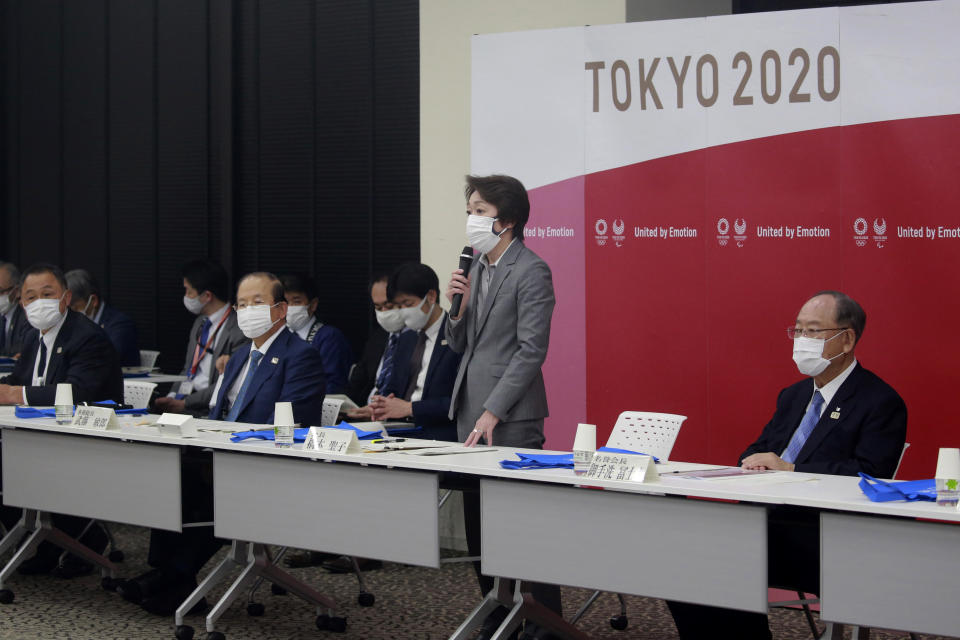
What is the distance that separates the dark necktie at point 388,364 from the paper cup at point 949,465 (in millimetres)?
3137

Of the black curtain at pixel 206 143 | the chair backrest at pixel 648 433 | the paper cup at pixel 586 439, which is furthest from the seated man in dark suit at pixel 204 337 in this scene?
the paper cup at pixel 586 439

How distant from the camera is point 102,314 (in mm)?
7266

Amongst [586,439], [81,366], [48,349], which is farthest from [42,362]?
[586,439]

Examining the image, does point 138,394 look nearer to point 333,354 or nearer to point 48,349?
point 48,349

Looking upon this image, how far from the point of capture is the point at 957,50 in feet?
14.7

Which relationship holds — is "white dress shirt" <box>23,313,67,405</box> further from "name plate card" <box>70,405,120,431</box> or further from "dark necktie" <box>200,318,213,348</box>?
"dark necktie" <box>200,318,213,348</box>

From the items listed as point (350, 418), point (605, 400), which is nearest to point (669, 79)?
point (605, 400)

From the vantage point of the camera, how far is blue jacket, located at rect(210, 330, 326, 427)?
4562 mm

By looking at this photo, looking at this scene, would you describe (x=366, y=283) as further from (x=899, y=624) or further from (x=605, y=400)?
(x=899, y=624)

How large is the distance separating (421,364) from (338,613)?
128cm

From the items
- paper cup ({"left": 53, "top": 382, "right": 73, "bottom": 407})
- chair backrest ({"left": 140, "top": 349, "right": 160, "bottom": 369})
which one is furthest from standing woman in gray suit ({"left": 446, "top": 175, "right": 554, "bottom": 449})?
chair backrest ({"left": 140, "top": 349, "right": 160, "bottom": 369})

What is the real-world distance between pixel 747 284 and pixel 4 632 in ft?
11.0

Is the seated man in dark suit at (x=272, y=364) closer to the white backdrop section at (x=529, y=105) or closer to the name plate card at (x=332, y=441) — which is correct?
the name plate card at (x=332, y=441)

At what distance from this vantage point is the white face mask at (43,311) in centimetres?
531
